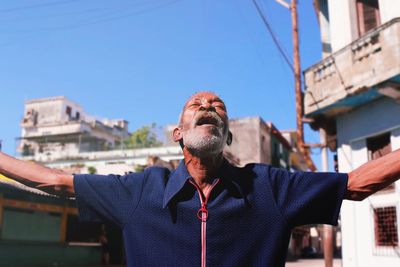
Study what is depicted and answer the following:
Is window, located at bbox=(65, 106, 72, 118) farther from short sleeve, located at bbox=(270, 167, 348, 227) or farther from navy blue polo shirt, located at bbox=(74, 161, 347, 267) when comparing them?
short sleeve, located at bbox=(270, 167, 348, 227)

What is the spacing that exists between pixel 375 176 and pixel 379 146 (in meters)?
9.52

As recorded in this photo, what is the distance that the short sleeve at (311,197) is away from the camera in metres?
1.89

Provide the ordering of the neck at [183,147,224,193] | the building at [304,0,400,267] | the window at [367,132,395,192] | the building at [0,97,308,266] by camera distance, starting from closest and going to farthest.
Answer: the neck at [183,147,224,193] < the building at [304,0,400,267] < the window at [367,132,395,192] < the building at [0,97,308,266]

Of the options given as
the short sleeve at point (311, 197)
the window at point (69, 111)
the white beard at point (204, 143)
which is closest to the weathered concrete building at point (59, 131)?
the window at point (69, 111)

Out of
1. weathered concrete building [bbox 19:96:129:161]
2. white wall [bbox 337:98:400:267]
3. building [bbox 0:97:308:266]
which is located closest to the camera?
white wall [bbox 337:98:400:267]

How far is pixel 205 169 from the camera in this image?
6.71 feet

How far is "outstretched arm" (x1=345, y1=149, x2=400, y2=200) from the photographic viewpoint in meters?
1.78

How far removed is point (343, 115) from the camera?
11.7 metres

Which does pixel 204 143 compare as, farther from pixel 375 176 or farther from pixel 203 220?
pixel 375 176

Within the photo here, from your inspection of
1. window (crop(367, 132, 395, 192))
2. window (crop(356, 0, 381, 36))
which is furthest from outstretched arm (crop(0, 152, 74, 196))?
window (crop(356, 0, 381, 36))

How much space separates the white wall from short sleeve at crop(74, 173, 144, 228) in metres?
9.05

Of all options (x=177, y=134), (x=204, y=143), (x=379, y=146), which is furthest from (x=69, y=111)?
(x=204, y=143)

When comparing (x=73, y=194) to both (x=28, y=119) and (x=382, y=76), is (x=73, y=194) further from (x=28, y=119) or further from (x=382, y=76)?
(x=28, y=119)

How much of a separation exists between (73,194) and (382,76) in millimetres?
8894
